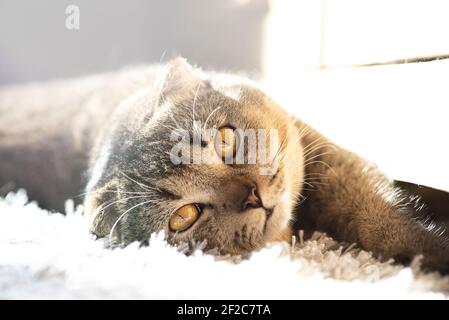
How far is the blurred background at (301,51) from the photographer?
88cm

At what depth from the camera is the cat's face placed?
0.81 m

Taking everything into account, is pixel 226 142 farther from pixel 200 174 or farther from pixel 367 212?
pixel 367 212

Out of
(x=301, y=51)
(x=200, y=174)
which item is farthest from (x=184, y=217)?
(x=301, y=51)

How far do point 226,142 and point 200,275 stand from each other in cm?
27

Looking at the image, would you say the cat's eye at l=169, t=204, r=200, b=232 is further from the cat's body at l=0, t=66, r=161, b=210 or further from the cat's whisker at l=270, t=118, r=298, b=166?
the cat's body at l=0, t=66, r=161, b=210

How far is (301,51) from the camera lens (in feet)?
3.24

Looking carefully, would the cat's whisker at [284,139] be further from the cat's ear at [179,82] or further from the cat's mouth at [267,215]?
the cat's ear at [179,82]

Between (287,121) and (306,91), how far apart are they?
A: 88mm

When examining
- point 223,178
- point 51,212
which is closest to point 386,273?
point 223,178

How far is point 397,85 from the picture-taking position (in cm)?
90

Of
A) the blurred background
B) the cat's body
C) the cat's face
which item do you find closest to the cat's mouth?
the cat's face

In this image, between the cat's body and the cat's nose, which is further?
the cat's body

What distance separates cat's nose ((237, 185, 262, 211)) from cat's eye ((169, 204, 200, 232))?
0.29ft

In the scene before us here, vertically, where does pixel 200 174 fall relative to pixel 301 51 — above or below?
below
